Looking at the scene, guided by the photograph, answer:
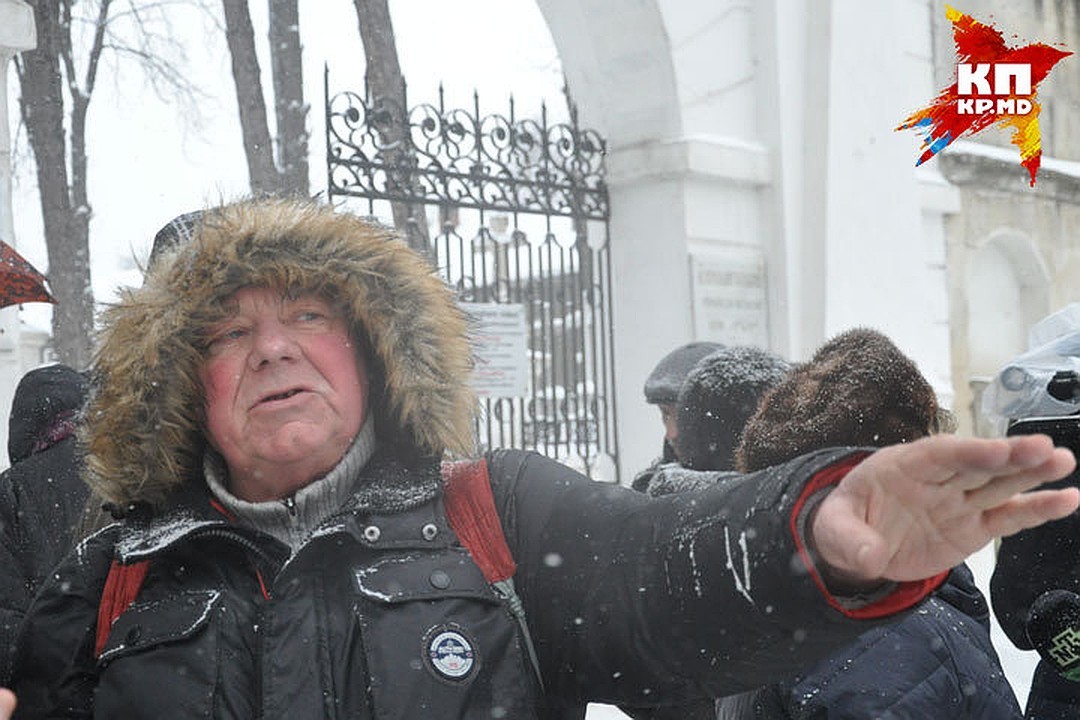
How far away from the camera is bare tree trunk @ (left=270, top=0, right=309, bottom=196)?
34.1ft

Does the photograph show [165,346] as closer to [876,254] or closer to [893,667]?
[893,667]

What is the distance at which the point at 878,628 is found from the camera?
172cm

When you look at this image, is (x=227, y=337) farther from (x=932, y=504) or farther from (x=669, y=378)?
(x=669, y=378)

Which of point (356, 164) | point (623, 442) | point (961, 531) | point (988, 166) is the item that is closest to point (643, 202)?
point (623, 442)

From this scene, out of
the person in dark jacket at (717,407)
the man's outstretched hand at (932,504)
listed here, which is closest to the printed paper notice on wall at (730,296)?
the person in dark jacket at (717,407)

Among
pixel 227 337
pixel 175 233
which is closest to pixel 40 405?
pixel 175 233

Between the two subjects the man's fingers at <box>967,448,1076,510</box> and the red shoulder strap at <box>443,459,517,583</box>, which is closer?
the man's fingers at <box>967,448,1076,510</box>

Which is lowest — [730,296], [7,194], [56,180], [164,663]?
[164,663]

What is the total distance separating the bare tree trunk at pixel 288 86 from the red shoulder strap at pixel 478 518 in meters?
8.74

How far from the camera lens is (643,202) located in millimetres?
7473

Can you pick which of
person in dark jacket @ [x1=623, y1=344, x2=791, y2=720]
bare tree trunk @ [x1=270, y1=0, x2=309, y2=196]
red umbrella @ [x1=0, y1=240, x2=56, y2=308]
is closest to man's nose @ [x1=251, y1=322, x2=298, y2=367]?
person in dark jacket @ [x1=623, y1=344, x2=791, y2=720]

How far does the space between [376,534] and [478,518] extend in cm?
15

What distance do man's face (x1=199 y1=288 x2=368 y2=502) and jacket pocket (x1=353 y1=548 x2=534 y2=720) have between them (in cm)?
26

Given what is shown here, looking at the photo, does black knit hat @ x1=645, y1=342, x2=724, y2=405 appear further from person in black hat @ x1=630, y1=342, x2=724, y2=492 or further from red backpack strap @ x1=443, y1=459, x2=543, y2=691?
red backpack strap @ x1=443, y1=459, x2=543, y2=691
